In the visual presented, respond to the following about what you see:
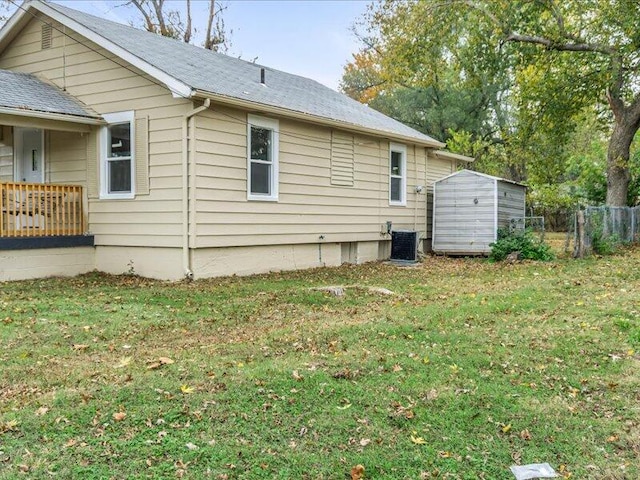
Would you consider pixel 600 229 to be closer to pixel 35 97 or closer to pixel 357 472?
pixel 357 472

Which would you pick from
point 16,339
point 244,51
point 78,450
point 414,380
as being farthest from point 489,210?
point 244,51

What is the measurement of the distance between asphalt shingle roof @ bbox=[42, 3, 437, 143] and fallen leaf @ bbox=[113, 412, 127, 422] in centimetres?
598

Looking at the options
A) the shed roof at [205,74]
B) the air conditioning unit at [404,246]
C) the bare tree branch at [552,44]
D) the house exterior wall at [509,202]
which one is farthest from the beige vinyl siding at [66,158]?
the bare tree branch at [552,44]

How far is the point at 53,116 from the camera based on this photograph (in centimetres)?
896

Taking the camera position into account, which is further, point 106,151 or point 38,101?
point 106,151

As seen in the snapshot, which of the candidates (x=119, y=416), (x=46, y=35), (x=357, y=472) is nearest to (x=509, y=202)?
(x=46, y=35)

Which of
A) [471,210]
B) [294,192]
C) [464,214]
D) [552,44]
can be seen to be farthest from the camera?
[552,44]

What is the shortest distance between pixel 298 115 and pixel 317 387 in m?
7.18

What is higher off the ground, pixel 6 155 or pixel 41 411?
pixel 6 155

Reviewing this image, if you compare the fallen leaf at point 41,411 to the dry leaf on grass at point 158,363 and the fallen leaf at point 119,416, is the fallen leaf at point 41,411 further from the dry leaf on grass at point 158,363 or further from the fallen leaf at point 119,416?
the dry leaf on grass at point 158,363

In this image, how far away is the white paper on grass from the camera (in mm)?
2834

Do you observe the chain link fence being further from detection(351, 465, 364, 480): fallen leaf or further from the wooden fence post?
detection(351, 465, 364, 480): fallen leaf

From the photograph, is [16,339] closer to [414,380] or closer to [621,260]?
[414,380]

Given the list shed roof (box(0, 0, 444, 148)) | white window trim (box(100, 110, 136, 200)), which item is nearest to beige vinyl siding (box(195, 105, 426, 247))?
shed roof (box(0, 0, 444, 148))
